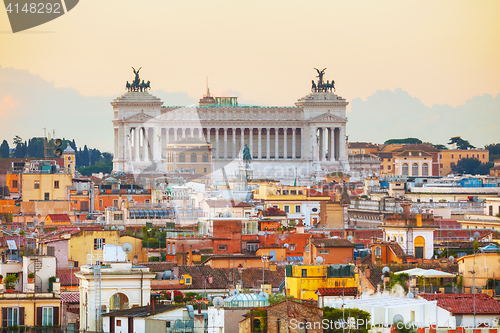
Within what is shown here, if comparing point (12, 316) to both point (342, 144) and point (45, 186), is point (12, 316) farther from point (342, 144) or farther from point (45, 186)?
point (342, 144)

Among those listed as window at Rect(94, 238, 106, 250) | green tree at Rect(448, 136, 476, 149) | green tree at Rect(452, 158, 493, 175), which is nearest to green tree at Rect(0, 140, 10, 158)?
green tree at Rect(452, 158, 493, 175)

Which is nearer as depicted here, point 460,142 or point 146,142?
point 146,142

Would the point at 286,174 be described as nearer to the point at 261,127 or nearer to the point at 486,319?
the point at 261,127

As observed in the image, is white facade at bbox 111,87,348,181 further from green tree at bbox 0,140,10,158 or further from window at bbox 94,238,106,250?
window at bbox 94,238,106,250

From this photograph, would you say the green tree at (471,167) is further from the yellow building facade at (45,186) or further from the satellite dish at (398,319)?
the satellite dish at (398,319)

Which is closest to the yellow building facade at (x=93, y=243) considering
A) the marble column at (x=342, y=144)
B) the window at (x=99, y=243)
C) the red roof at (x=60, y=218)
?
the window at (x=99, y=243)

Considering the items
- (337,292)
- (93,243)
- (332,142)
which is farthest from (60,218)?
(332,142)
